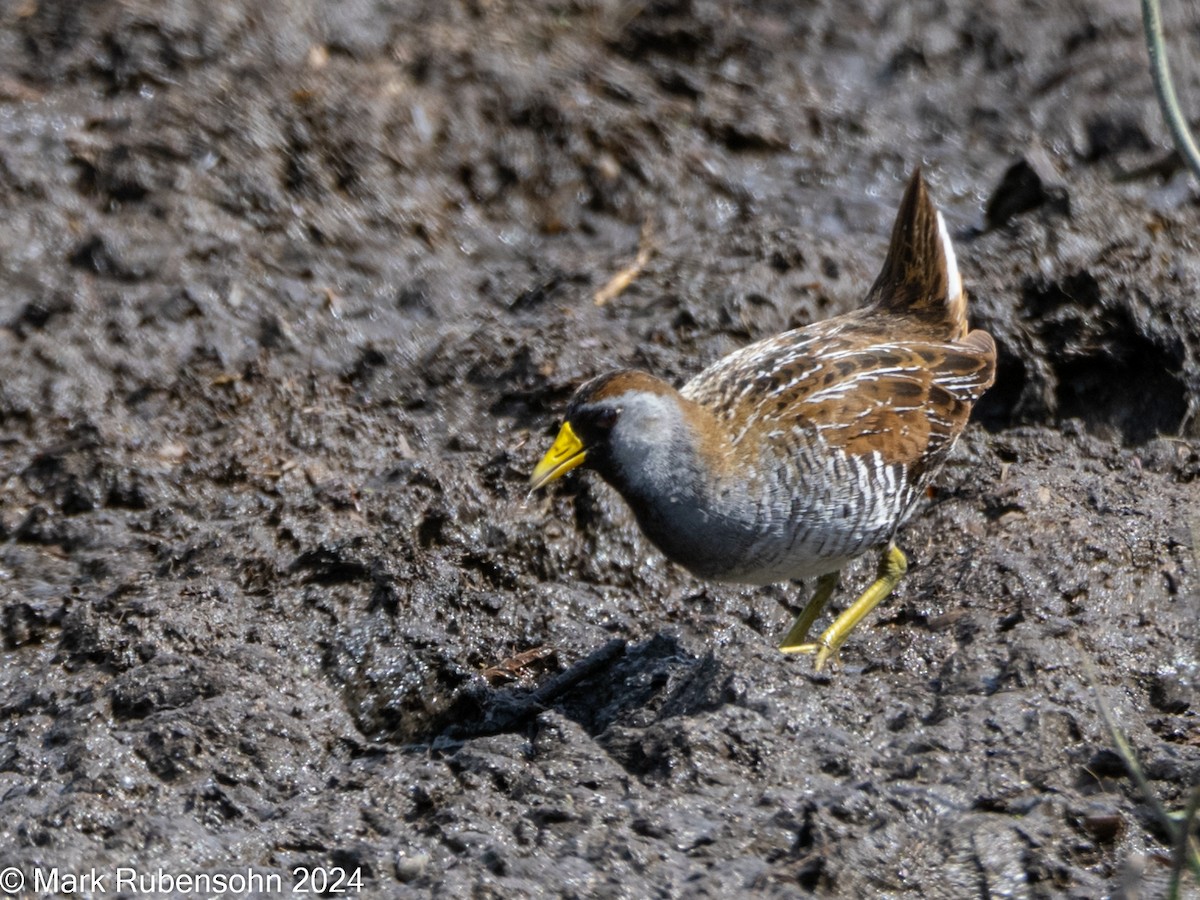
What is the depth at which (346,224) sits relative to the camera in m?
7.36

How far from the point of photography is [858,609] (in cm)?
523

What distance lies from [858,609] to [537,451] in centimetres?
144

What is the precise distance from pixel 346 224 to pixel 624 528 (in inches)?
104

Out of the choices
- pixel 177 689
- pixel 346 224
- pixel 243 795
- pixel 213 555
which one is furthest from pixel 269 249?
pixel 243 795

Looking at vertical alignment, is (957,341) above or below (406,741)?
above

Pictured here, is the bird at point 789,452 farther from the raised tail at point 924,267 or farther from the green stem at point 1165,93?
the green stem at point 1165,93

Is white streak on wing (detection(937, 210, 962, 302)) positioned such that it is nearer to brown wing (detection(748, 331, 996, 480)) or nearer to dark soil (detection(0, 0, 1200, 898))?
brown wing (detection(748, 331, 996, 480))

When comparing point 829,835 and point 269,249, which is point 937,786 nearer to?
point 829,835

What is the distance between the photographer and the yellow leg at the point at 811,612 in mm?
5398

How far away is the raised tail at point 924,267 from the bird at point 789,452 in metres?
0.25

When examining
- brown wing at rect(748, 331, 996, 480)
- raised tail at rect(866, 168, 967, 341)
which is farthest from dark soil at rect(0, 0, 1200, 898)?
raised tail at rect(866, 168, 967, 341)

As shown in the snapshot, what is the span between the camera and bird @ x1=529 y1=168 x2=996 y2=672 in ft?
15.8

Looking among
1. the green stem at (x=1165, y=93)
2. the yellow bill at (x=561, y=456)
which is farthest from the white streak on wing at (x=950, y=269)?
the green stem at (x=1165, y=93)

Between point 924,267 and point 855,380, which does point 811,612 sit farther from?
point 924,267
